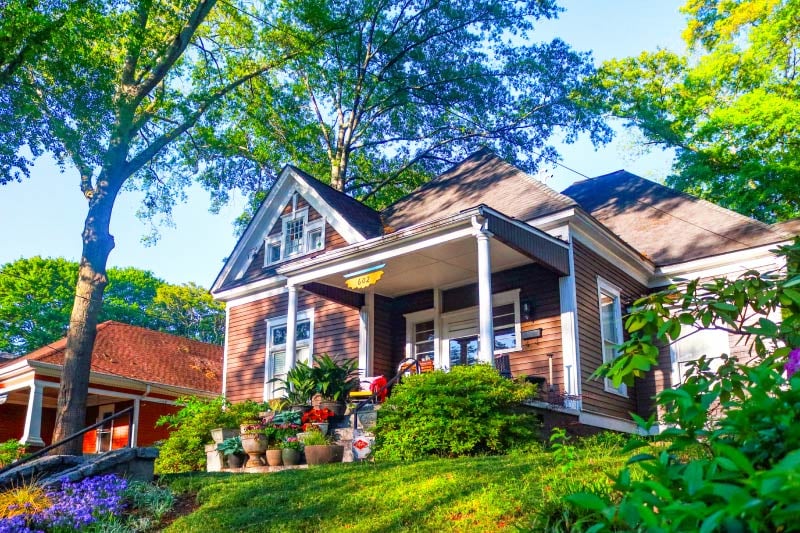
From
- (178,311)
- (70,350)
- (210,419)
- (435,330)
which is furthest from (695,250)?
(178,311)

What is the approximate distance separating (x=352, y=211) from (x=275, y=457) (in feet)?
24.6

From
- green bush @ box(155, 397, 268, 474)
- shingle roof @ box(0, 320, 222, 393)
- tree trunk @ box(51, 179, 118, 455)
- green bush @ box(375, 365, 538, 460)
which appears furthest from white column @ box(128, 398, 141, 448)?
green bush @ box(375, 365, 538, 460)

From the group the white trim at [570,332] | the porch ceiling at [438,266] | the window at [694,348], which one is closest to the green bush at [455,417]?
the white trim at [570,332]

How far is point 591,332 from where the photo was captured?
43.4 feet

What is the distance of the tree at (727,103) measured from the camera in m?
22.1

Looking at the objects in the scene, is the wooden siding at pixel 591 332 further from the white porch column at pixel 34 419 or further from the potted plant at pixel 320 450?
the white porch column at pixel 34 419

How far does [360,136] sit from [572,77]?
7913mm

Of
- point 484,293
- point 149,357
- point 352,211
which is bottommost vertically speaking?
point 484,293

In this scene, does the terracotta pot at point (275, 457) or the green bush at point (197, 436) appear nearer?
the terracotta pot at point (275, 457)

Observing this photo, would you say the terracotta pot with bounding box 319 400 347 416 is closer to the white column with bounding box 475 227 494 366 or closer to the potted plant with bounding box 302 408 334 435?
the potted plant with bounding box 302 408 334 435

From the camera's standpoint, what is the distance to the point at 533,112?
85.1 feet

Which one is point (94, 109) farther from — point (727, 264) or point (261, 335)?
point (727, 264)

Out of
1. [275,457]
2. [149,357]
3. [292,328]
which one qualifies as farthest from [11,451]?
[275,457]

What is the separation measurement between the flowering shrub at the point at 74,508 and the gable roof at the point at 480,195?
27.6 feet
